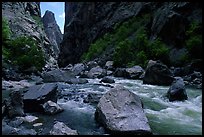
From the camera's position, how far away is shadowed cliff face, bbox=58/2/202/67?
97.6 ft

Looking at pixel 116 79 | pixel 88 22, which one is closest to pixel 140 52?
pixel 116 79

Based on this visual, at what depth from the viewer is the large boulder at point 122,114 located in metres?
7.19

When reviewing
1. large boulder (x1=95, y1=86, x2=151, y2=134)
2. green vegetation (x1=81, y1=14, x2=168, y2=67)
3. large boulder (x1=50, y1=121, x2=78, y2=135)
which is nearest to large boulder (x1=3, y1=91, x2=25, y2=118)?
large boulder (x1=50, y1=121, x2=78, y2=135)

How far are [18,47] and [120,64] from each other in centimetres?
1335

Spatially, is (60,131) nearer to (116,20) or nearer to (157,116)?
(157,116)

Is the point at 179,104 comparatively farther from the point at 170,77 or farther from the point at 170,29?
the point at 170,29

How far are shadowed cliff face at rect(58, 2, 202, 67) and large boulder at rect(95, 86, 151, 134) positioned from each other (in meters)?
20.1

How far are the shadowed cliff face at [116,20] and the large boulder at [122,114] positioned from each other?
20065mm

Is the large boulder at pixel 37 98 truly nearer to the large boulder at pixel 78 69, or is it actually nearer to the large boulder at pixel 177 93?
the large boulder at pixel 177 93

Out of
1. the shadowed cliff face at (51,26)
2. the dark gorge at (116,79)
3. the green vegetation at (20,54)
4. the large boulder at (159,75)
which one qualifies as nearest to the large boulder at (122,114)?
the dark gorge at (116,79)

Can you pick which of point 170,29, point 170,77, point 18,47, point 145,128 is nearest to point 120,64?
point 170,29

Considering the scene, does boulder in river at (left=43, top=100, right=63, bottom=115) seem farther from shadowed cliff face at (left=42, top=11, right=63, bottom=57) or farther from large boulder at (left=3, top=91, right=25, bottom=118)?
shadowed cliff face at (left=42, top=11, right=63, bottom=57)

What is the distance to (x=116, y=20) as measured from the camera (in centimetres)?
5566

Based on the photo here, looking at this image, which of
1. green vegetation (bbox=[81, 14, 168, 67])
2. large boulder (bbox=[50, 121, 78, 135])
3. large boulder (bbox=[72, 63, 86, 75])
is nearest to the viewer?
large boulder (bbox=[50, 121, 78, 135])
